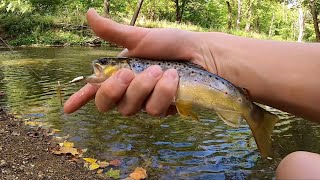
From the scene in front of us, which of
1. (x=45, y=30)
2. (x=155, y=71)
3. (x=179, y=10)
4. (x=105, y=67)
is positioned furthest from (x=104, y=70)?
(x=179, y=10)

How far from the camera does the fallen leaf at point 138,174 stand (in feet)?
15.8

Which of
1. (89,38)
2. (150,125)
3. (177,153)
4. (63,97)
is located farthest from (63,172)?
(89,38)

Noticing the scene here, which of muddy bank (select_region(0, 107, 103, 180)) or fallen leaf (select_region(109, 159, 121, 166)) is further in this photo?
fallen leaf (select_region(109, 159, 121, 166))

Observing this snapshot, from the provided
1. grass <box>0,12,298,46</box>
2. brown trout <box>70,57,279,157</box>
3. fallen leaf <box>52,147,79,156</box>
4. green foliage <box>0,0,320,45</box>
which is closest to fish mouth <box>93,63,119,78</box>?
brown trout <box>70,57,279,157</box>

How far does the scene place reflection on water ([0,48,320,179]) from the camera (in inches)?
211

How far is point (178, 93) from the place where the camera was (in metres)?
2.26

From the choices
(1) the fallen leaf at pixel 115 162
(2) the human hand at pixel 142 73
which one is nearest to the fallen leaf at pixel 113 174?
(1) the fallen leaf at pixel 115 162

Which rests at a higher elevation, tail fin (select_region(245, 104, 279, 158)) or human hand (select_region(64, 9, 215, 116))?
human hand (select_region(64, 9, 215, 116))

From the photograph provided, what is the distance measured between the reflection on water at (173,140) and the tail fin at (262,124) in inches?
113

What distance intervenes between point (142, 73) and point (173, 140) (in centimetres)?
433

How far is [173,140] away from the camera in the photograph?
21.3 ft

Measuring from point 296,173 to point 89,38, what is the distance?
28.6m

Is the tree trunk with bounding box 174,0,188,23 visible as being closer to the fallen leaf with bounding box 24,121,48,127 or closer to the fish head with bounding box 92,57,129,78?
the fallen leaf with bounding box 24,121,48,127

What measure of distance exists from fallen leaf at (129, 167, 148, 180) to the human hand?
2.47 meters
